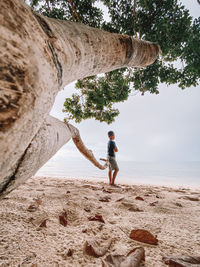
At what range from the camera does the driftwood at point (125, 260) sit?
0.70 metres

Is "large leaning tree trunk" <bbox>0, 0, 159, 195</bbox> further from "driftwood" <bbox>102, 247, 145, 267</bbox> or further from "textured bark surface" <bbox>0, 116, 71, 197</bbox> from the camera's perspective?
"driftwood" <bbox>102, 247, 145, 267</bbox>

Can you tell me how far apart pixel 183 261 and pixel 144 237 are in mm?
282

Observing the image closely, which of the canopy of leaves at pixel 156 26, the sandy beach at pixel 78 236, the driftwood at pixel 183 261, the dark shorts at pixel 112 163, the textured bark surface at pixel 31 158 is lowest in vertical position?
the sandy beach at pixel 78 236

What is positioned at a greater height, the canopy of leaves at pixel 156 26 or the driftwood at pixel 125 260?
the canopy of leaves at pixel 156 26

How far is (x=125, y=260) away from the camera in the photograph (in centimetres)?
73

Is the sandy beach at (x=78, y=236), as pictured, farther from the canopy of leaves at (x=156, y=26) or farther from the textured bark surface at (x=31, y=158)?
the canopy of leaves at (x=156, y=26)

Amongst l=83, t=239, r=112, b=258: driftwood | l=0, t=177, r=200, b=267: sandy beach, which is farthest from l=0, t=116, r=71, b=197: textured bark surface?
l=83, t=239, r=112, b=258: driftwood

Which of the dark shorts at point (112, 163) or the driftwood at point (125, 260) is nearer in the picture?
the driftwood at point (125, 260)

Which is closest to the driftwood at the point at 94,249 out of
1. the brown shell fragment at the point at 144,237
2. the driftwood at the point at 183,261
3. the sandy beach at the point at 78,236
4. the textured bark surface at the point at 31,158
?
the sandy beach at the point at 78,236

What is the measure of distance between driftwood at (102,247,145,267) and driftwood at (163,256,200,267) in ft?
0.44

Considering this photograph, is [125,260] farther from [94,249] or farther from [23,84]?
[23,84]

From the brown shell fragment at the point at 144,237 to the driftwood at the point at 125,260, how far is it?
0.19m

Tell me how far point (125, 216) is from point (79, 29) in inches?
74.1

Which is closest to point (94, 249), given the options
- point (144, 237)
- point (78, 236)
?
point (78, 236)
